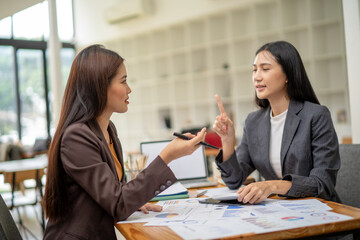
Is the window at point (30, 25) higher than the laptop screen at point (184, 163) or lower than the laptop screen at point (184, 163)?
higher

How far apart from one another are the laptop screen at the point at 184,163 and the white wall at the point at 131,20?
16.4ft

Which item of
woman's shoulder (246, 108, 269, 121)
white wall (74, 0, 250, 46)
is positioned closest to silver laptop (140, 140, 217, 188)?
woman's shoulder (246, 108, 269, 121)

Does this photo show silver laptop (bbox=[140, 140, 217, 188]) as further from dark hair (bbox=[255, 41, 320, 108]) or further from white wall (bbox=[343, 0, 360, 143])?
white wall (bbox=[343, 0, 360, 143])

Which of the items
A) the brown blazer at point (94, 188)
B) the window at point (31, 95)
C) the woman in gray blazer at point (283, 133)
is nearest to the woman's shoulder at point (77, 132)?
the brown blazer at point (94, 188)

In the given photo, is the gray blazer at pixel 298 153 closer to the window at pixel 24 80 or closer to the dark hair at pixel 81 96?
the dark hair at pixel 81 96

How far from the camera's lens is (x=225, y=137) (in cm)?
189

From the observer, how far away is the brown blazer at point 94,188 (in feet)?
4.23

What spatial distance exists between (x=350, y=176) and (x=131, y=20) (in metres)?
7.45

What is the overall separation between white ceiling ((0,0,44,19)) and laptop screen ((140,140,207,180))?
1049mm

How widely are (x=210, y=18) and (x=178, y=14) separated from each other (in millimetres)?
727

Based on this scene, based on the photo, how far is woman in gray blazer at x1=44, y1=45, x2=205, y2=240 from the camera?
1299 mm

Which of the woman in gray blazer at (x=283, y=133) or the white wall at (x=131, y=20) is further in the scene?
the white wall at (x=131, y=20)

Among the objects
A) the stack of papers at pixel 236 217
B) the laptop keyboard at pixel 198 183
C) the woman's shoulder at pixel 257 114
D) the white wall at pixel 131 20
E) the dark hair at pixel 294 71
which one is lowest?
the laptop keyboard at pixel 198 183

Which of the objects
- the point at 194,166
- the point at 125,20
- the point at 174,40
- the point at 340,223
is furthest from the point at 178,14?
the point at 340,223
